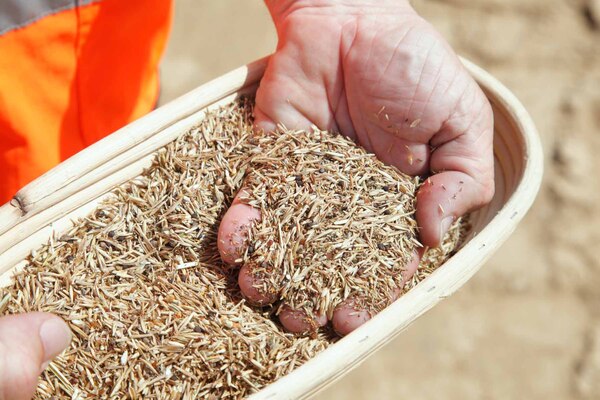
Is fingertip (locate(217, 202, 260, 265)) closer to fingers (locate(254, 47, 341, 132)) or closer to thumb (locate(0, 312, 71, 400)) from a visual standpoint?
fingers (locate(254, 47, 341, 132))

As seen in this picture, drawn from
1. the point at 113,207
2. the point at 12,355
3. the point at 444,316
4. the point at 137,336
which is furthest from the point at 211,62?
the point at 12,355

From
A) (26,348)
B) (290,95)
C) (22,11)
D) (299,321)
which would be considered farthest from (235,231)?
(22,11)

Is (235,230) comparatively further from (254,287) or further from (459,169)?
(459,169)

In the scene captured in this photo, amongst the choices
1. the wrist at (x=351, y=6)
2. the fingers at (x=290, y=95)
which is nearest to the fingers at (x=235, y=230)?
the fingers at (x=290, y=95)

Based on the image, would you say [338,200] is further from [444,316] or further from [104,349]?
[444,316]

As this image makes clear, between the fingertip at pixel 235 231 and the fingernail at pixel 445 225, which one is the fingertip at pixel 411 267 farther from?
the fingertip at pixel 235 231

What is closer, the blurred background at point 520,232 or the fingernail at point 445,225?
the fingernail at point 445,225

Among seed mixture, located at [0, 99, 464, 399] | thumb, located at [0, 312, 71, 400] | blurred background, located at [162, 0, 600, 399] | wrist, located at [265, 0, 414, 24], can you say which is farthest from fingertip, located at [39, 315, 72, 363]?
blurred background, located at [162, 0, 600, 399]
